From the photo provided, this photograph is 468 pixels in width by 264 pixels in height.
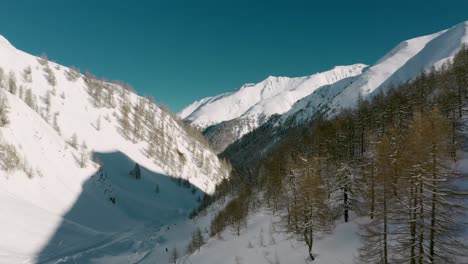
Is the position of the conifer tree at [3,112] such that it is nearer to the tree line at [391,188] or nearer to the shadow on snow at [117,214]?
the shadow on snow at [117,214]

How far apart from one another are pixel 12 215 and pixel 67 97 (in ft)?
348

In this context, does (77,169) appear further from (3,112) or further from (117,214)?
(3,112)

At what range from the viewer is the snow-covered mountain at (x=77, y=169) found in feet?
198

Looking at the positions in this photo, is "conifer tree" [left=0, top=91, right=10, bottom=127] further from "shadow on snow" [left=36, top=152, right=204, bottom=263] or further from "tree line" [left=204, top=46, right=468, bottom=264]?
"tree line" [left=204, top=46, right=468, bottom=264]

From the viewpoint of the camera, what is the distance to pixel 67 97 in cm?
14850

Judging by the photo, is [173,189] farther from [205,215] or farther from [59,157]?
[59,157]

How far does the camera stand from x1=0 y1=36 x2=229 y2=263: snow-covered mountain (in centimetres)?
6047

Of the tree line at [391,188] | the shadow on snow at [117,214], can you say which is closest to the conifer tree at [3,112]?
the shadow on snow at [117,214]

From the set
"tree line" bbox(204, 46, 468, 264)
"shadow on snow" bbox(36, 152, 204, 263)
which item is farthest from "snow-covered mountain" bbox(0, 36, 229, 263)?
"tree line" bbox(204, 46, 468, 264)

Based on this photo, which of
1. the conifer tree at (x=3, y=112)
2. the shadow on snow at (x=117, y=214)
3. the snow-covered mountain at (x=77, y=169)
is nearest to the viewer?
the snow-covered mountain at (x=77, y=169)

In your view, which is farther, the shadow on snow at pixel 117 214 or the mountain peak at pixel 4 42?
the mountain peak at pixel 4 42

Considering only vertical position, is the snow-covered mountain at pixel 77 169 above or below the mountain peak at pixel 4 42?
below

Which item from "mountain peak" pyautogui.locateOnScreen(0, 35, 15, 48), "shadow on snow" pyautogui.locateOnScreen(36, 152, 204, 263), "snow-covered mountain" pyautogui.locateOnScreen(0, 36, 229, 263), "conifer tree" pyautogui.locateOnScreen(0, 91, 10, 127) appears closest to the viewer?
"snow-covered mountain" pyautogui.locateOnScreen(0, 36, 229, 263)

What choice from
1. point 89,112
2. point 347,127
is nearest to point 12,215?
point 347,127
